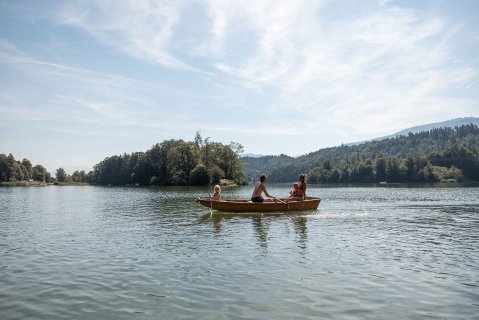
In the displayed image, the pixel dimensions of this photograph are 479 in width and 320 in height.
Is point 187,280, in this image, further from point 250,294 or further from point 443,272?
point 443,272

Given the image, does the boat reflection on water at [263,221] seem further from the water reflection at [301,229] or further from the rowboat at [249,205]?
the rowboat at [249,205]

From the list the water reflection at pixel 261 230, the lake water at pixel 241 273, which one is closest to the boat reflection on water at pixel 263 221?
the water reflection at pixel 261 230

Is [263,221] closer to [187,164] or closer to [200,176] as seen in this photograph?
[200,176]

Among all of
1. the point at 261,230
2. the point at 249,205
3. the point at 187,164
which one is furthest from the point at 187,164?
the point at 261,230

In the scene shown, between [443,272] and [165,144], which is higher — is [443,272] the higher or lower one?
the lower one

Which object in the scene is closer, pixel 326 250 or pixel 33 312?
pixel 33 312

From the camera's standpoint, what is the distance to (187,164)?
139 meters

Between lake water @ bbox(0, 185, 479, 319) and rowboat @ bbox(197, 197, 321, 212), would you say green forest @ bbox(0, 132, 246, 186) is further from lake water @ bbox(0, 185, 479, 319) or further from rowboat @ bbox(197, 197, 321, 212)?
lake water @ bbox(0, 185, 479, 319)

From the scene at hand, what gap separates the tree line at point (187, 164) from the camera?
133500 mm

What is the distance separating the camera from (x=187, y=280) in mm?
12352

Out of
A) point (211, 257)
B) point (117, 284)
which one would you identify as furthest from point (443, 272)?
point (117, 284)

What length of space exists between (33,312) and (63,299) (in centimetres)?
101

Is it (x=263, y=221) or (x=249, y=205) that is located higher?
(x=249, y=205)

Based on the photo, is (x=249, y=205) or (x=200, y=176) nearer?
(x=249, y=205)
